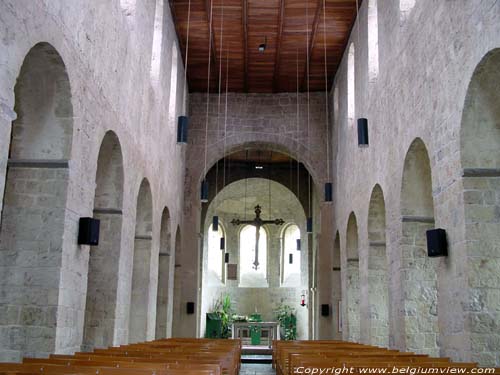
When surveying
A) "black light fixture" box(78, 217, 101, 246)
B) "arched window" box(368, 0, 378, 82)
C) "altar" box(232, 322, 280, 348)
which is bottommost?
"altar" box(232, 322, 280, 348)

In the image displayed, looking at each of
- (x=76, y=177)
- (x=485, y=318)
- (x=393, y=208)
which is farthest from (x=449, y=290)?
(x=76, y=177)

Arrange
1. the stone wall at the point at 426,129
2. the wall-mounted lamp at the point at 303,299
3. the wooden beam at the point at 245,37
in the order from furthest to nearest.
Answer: the wall-mounted lamp at the point at 303,299 < the wooden beam at the point at 245,37 < the stone wall at the point at 426,129

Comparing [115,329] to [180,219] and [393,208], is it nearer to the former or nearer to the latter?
[393,208]

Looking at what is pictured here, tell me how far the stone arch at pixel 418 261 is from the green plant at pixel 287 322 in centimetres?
1456

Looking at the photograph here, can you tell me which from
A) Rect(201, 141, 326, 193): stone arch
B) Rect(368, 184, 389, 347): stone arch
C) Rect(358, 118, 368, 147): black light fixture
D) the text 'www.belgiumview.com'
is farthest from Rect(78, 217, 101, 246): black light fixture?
Rect(201, 141, 326, 193): stone arch

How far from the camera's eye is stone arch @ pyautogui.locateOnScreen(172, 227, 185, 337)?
17938 millimetres

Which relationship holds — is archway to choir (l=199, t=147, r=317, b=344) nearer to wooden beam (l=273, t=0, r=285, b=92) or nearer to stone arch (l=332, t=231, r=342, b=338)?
wooden beam (l=273, t=0, r=285, b=92)

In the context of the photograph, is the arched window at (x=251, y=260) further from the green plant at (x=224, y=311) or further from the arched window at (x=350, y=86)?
the arched window at (x=350, y=86)

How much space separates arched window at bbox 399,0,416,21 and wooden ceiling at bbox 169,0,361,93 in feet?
12.5

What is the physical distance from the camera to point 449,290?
26.1 feet

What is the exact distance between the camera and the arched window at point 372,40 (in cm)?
1284

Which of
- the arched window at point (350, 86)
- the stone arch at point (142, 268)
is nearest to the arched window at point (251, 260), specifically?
the arched window at point (350, 86)

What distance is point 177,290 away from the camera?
1812 cm

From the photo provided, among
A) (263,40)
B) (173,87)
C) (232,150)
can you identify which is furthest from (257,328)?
(263,40)
